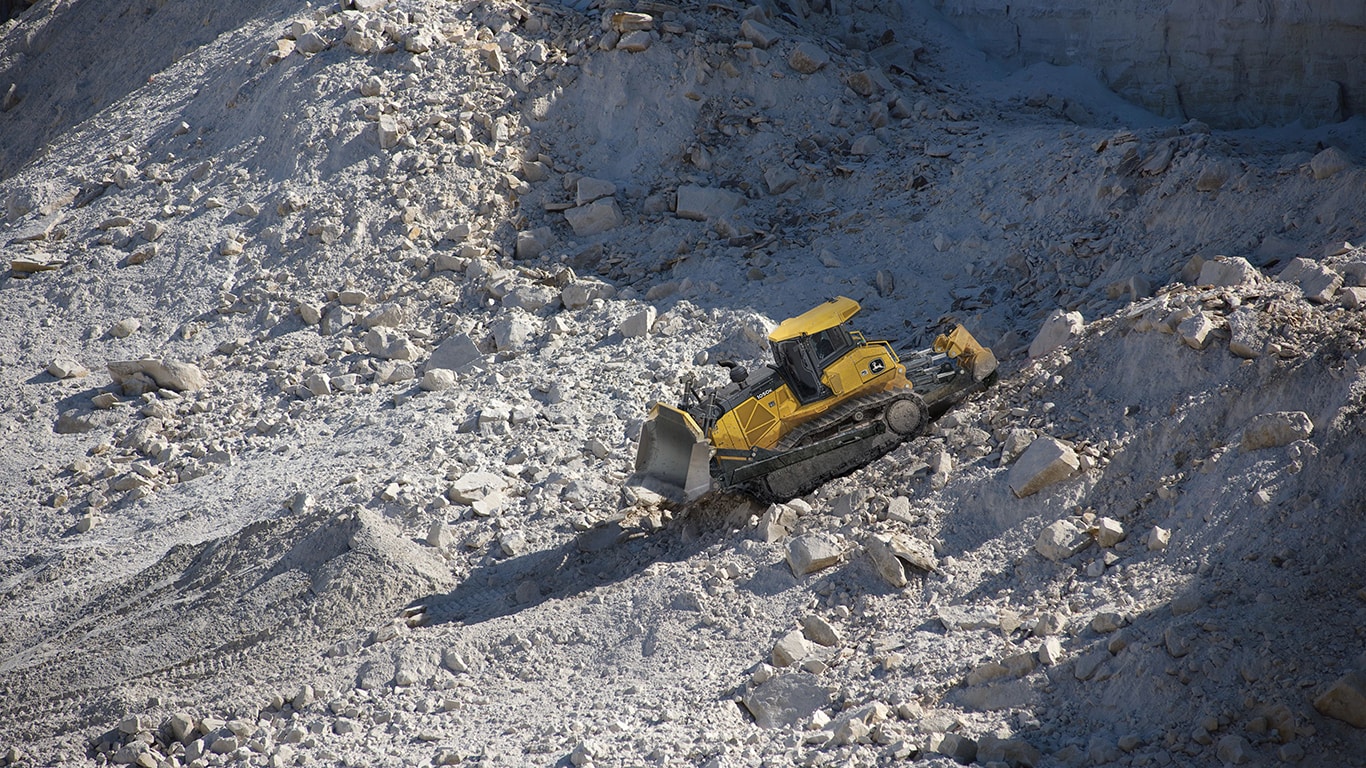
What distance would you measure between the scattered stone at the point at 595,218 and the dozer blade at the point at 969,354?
5023 mm

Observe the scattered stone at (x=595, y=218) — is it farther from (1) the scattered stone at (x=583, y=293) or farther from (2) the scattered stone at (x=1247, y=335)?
(2) the scattered stone at (x=1247, y=335)

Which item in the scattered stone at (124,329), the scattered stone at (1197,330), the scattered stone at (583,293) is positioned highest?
the scattered stone at (1197,330)

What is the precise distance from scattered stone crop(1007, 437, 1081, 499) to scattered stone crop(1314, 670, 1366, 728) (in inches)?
103

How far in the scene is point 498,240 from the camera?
13.2 m

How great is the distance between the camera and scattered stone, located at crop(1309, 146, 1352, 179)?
10219 millimetres

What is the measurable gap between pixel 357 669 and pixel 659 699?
7.11 feet

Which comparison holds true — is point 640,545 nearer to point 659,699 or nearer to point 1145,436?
point 659,699

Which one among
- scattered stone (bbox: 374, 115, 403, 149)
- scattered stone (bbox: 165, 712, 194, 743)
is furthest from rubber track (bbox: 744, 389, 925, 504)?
scattered stone (bbox: 374, 115, 403, 149)

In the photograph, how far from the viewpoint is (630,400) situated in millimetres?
10938

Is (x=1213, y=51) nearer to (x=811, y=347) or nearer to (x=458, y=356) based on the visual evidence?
(x=811, y=347)

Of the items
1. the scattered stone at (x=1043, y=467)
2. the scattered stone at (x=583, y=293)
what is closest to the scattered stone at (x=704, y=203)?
the scattered stone at (x=583, y=293)

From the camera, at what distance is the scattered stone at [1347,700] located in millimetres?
5449

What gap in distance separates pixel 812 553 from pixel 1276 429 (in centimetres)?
310

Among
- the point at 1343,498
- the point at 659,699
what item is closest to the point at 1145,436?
the point at 1343,498
